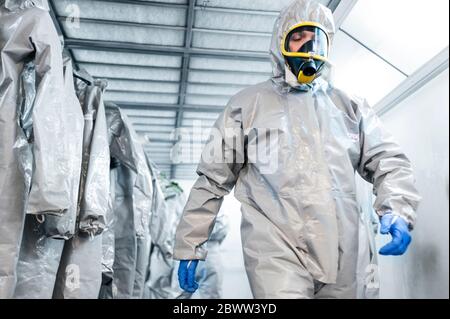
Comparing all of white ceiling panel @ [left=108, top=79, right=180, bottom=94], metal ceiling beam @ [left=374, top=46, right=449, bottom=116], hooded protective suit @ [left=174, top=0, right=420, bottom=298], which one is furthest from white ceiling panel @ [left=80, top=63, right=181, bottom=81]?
metal ceiling beam @ [left=374, top=46, right=449, bottom=116]

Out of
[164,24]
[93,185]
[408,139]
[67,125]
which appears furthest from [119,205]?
[408,139]

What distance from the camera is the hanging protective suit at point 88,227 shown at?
4.50 feet

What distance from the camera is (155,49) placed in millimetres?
1733

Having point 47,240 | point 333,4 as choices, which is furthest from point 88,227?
point 333,4

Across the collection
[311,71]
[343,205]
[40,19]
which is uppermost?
[40,19]

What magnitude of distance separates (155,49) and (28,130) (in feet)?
2.53

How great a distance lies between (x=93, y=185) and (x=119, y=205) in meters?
0.57

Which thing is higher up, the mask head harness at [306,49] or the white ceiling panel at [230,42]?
the white ceiling panel at [230,42]

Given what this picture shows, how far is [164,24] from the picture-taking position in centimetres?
161

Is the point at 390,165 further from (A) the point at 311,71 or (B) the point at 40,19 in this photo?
(B) the point at 40,19

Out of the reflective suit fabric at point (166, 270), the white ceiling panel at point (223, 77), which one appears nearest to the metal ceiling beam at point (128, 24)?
the white ceiling panel at point (223, 77)

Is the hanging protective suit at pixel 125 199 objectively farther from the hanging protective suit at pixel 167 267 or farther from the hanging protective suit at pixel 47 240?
the hanging protective suit at pixel 167 267

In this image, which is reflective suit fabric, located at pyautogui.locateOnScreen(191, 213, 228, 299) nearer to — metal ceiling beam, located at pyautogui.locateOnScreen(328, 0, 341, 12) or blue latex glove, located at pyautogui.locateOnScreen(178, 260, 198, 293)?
blue latex glove, located at pyautogui.locateOnScreen(178, 260, 198, 293)

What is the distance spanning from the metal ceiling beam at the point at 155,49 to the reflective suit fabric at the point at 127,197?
12.3 inches
